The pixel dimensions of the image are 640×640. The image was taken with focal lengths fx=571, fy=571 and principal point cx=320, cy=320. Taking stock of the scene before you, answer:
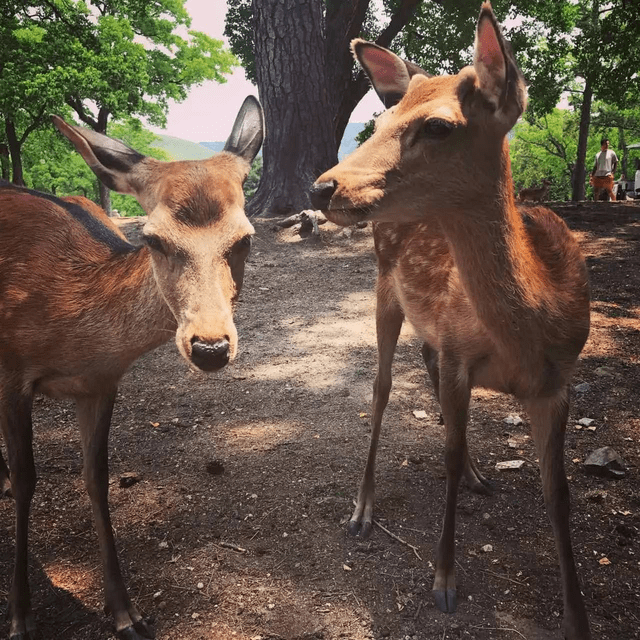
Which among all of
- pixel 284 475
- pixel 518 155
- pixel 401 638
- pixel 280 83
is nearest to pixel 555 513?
pixel 401 638

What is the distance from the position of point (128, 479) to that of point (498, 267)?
8.14 ft

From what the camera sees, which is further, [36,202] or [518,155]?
[518,155]

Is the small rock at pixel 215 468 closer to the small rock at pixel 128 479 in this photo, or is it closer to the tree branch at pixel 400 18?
the small rock at pixel 128 479

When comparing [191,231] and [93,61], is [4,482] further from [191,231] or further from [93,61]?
[93,61]

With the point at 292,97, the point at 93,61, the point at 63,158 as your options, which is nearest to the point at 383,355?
the point at 292,97

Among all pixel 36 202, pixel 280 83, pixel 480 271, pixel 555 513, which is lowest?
pixel 555 513

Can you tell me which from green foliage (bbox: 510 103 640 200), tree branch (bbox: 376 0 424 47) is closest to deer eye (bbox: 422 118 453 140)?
tree branch (bbox: 376 0 424 47)

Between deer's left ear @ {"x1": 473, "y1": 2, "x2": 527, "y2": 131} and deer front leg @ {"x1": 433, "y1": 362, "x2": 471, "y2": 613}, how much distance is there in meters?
1.09

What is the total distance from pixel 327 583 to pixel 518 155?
139 feet

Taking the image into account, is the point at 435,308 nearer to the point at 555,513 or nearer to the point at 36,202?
the point at 555,513

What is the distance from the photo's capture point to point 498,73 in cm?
197

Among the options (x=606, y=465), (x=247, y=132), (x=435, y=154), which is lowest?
(x=606, y=465)

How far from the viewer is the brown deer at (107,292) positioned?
2.07 meters

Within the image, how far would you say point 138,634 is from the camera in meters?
2.38
